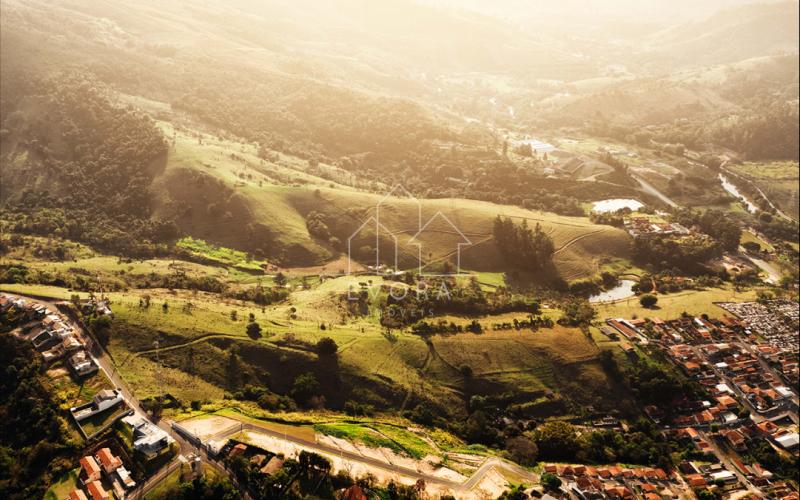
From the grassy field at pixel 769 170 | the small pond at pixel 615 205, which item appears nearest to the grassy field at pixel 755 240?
the small pond at pixel 615 205

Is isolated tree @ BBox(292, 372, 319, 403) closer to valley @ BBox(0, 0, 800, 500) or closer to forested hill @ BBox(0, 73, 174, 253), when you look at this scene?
valley @ BBox(0, 0, 800, 500)

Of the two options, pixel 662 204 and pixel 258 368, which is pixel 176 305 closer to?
pixel 258 368

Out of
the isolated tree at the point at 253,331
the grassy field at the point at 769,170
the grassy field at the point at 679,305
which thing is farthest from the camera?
the grassy field at the point at 769,170

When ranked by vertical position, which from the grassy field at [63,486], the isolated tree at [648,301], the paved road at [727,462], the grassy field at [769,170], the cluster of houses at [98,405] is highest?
the grassy field at [769,170]

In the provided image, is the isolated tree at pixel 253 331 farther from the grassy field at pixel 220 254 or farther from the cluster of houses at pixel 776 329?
the cluster of houses at pixel 776 329

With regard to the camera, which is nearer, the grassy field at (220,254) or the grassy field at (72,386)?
the grassy field at (72,386)

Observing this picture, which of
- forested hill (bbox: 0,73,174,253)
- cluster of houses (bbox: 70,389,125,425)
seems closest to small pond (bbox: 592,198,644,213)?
forested hill (bbox: 0,73,174,253)
